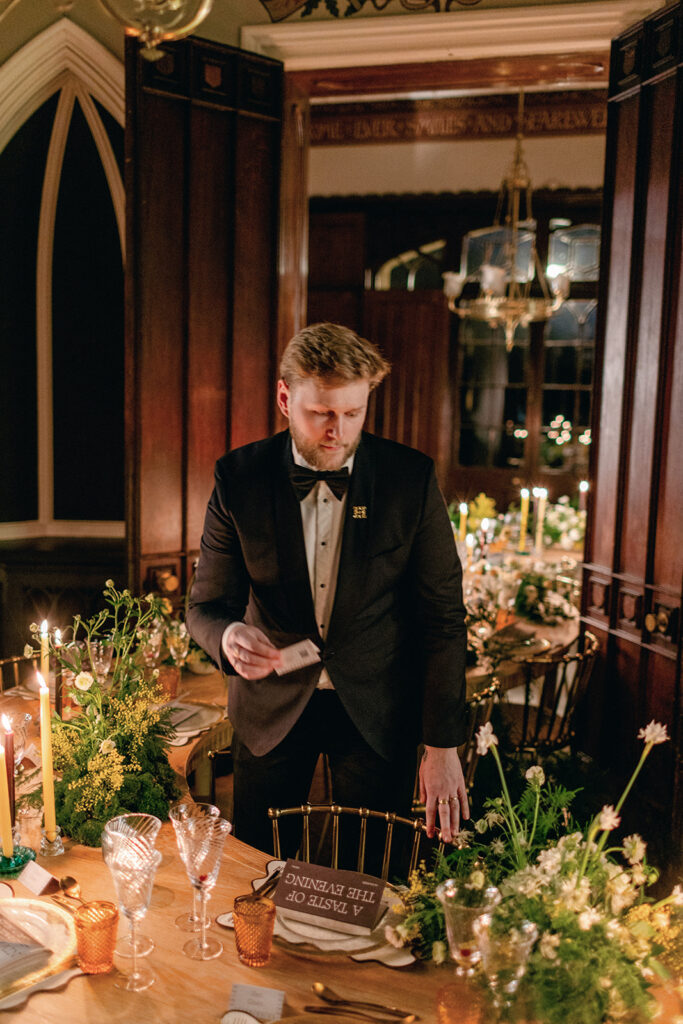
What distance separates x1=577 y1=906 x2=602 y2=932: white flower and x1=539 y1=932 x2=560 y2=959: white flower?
0.03m

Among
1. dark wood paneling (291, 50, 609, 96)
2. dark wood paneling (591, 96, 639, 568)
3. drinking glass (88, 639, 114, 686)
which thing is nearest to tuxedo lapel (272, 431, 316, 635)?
drinking glass (88, 639, 114, 686)

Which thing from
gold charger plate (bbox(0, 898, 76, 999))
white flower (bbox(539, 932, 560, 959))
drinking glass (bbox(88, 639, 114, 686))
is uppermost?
white flower (bbox(539, 932, 560, 959))

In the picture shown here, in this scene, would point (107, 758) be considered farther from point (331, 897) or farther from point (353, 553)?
point (353, 553)

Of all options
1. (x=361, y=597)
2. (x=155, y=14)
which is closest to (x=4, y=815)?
(x=361, y=597)

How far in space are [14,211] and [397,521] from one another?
3610 mm

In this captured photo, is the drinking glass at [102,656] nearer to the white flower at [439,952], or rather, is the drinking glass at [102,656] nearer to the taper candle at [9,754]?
the taper candle at [9,754]

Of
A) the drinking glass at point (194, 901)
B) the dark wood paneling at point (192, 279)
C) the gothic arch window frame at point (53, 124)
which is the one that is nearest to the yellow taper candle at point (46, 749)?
the drinking glass at point (194, 901)

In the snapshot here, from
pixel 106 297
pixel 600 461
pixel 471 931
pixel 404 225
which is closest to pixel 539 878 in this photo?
pixel 471 931

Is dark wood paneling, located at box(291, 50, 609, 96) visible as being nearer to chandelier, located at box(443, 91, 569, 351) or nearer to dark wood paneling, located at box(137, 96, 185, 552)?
dark wood paneling, located at box(137, 96, 185, 552)

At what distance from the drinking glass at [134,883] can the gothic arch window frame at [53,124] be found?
12.0 feet

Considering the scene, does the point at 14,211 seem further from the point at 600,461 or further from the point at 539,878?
the point at 539,878

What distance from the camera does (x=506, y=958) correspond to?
3.61 feet

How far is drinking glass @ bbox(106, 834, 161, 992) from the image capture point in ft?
4.23

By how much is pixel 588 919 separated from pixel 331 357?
1158mm
